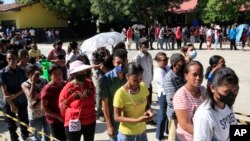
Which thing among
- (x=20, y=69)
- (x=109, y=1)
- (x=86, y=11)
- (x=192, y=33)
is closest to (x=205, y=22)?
(x=192, y=33)

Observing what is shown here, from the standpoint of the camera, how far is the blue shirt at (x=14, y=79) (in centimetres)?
666

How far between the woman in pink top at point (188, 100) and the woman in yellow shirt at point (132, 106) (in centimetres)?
59

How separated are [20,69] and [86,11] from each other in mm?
32179

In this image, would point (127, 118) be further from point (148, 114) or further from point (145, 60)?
point (145, 60)

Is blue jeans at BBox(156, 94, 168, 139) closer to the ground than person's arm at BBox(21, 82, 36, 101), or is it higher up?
closer to the ground

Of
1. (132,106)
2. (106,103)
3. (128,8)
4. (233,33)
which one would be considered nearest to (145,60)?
(106,103)

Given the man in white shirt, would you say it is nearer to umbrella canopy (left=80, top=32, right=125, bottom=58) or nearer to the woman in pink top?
the woman in pink top

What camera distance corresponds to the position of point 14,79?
6.71 m

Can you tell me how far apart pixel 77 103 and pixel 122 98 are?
737 mm

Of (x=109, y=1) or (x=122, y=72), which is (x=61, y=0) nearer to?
(x=109, y=1)

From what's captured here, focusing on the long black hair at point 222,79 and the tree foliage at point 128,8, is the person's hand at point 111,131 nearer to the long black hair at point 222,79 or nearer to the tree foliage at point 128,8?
the long black hair at point 222,79

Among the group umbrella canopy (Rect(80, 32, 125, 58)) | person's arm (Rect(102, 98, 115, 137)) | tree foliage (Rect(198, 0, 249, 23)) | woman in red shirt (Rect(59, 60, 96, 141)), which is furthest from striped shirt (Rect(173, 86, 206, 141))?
tree foliage (Rect(198, 0, 249, 23))

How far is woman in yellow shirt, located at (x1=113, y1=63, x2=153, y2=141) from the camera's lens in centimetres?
439

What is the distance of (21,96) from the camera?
6.80 meters
